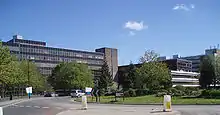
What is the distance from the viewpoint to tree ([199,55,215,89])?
70875mm

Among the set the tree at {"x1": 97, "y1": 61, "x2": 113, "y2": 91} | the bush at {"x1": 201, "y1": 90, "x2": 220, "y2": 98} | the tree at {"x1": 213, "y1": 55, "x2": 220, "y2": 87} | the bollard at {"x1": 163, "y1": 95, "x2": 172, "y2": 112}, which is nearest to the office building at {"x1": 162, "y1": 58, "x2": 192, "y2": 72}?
the tree at {"x1": 97, "y1": 61, "x2": 113, "y2": 91}

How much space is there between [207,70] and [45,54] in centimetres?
7691

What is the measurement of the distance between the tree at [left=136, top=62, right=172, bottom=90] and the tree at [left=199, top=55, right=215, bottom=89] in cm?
803

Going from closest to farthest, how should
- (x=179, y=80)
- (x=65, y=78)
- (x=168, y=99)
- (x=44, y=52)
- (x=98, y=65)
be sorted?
(x=168, y=99), (x=65, y=78), (x=44, y=52), (x=179, y=80), (x=98, y=65)

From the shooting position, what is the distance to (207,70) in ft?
236

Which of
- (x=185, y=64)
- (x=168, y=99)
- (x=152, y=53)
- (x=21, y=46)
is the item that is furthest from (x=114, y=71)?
(x=168, y=99)

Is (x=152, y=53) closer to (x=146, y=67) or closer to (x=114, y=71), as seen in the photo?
(x=146, y=67)

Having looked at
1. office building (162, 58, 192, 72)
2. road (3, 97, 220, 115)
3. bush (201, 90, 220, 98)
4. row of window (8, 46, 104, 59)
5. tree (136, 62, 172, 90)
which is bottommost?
road (3, 97, 220, 115)

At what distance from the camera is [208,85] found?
7588 centimetres

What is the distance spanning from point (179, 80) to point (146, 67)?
7385 centimetres

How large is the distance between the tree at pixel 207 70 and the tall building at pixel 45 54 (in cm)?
6831

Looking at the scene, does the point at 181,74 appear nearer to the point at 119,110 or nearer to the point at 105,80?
the point at 105,80

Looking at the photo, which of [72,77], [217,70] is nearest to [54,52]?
[72,77]

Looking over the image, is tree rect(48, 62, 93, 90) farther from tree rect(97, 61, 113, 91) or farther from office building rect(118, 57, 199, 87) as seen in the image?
office building rect(118, 57, 199, 87)
